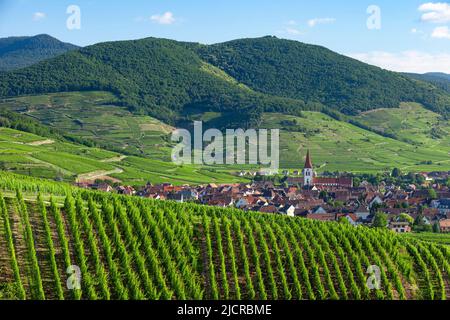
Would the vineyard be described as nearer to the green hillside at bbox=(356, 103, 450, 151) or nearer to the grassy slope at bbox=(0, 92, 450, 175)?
the grassy slope at bbox=(0, 92, 450, 175)

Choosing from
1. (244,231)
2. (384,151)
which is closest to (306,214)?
(244,231)

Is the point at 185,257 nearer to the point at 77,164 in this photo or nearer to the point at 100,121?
the point at 77,164

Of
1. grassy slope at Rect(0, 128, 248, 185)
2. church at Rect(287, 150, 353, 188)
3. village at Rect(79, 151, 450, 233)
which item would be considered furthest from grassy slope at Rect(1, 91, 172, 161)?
village at Rect(79, 151, 450, 233)

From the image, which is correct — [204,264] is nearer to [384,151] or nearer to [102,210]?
[102,210]

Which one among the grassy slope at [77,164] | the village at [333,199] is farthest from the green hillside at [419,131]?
the grassy slope at [77,164]

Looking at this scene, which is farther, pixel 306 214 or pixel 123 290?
pixel 306 214

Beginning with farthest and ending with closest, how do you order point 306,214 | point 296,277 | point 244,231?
1. point 306,214
2. point 244,231
3. point 296,277

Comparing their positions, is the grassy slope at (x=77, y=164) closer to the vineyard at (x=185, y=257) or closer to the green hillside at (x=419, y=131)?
the green hillside at (x=419, y=131)
